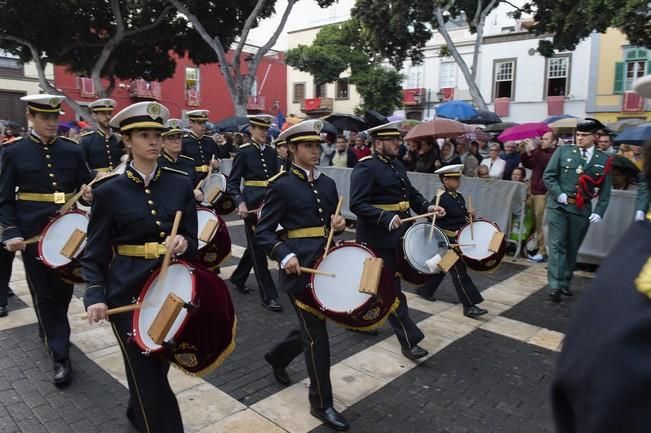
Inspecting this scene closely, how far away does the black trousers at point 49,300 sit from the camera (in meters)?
4.18

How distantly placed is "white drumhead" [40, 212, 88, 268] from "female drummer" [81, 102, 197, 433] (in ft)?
3.61

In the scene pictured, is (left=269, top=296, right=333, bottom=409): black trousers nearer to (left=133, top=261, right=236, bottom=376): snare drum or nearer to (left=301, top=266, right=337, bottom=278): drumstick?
(left=301, top=266, right=337, bottom=278): drumstick

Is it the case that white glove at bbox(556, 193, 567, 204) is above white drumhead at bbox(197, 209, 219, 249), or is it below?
above

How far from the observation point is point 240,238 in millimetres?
9797

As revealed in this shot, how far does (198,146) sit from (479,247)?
4.35 metres

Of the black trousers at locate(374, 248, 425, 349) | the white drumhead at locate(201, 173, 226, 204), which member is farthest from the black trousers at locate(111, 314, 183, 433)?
the white drumhead at locate(201, 173, 226, 204)

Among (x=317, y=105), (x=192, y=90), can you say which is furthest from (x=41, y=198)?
(x=317, y=105)

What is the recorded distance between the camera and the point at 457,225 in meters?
5.99

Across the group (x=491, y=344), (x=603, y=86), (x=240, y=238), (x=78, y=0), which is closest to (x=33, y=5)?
(x=78, y=0)

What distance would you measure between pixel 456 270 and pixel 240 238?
508 cm

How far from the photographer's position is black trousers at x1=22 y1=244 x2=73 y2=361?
13.7 feet

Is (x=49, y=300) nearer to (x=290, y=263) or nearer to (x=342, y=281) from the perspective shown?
(x=290, y=263)

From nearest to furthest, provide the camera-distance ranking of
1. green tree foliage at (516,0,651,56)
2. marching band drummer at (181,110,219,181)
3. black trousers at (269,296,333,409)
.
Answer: black trousers at (269,296,333,409), marching band drummer at (181,110,219,181), green tree foliage at (516,0,651,56)

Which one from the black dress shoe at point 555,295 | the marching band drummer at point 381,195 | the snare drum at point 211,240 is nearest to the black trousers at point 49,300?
the snare drum at point 211,240
